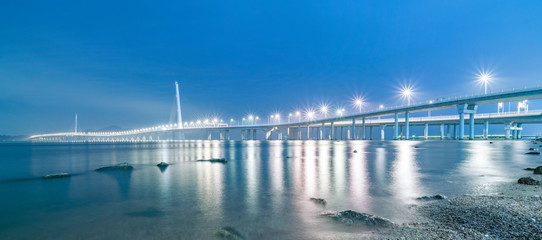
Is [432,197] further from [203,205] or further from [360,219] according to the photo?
[203,205]

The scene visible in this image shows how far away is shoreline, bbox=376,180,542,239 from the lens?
19.3 feet

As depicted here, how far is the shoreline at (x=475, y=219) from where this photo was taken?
5.88 m

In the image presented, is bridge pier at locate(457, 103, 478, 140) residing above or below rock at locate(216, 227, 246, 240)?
above

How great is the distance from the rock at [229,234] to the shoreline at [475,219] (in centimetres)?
306

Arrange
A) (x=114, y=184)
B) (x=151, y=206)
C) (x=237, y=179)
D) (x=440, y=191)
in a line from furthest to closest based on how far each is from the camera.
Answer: (x=237, y=179) → (x=114, y=184) → (x=440, y=191) → (x=151, y=206)

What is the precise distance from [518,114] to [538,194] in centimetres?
13787

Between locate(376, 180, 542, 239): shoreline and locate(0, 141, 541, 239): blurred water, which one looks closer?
locate(376, 180, 542, 239): shoreline

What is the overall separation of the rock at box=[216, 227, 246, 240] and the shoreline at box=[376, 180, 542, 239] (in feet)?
10.1

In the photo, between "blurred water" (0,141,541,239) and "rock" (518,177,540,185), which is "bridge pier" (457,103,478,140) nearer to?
"blurred water" (0,141,541,239)

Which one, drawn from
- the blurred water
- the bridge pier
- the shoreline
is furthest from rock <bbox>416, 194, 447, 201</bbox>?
the bridge pier

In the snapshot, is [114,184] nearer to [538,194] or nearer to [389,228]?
[389,228]

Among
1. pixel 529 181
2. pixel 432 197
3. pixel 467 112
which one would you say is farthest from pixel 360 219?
pixel 467 112

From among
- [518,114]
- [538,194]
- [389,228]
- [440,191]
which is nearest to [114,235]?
[389,228]

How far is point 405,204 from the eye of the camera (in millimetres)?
9062
